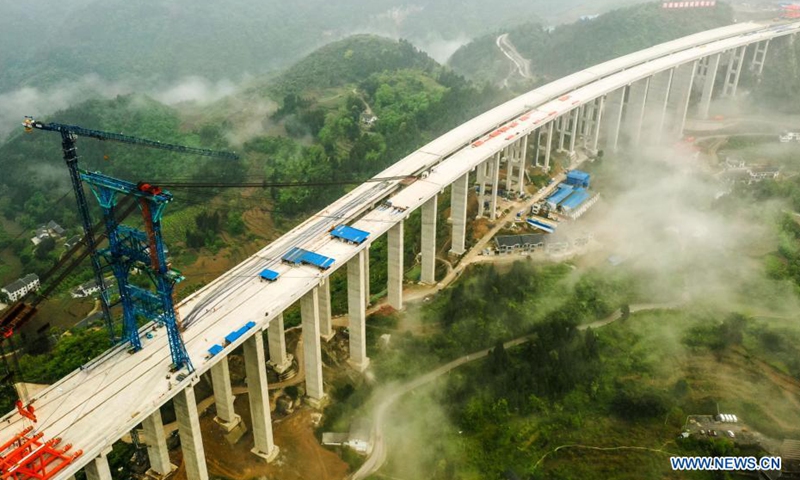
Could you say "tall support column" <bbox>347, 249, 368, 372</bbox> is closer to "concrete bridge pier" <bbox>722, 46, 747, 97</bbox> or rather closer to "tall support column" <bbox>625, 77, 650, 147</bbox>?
"tall support column" <bbox>625, 77, 650, 147</bbox>

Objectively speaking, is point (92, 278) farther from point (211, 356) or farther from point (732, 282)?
point (732, 282)

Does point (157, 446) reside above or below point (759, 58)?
below

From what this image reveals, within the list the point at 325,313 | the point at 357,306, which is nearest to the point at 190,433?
the point at 357,306

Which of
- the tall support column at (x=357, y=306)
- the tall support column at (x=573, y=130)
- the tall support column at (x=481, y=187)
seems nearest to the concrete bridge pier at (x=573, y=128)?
the tall support column at (x=573, y=130)

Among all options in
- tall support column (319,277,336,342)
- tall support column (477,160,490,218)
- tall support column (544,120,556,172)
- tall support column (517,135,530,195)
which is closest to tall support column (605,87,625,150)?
tall support column (544,120,556,172)

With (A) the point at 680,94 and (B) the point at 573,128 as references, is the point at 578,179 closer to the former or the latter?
(B) the point at 573,128

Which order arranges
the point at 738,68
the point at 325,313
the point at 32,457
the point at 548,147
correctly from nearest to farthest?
the point at 32,457 < the point at 325,313 < the point at 548,147 < the point at 738,68

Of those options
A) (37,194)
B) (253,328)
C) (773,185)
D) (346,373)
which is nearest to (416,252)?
(346,373)
